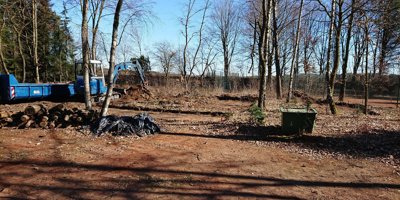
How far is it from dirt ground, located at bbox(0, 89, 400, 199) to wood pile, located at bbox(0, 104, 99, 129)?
→ 330mm

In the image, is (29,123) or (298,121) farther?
(29,123)

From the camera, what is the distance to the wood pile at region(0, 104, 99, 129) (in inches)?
254

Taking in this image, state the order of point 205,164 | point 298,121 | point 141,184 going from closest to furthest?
point 141,184 < point 205,164 < point 298,121

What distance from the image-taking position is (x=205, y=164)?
4.29 m

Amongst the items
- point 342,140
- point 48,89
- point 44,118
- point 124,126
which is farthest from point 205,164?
point 48,89

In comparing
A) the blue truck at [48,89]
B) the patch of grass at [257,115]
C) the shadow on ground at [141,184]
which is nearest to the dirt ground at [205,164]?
the shadow on ground at [141,184]

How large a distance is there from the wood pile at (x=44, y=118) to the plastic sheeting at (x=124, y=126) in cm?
63

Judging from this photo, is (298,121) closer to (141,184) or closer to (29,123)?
(141,184)

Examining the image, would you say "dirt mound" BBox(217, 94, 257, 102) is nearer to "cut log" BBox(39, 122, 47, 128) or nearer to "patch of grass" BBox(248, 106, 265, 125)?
"patch of grass" BBox(248, 106, 265, 125)

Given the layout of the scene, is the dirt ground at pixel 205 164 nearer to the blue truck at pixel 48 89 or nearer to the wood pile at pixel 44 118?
the wood pile at pixel 44 118

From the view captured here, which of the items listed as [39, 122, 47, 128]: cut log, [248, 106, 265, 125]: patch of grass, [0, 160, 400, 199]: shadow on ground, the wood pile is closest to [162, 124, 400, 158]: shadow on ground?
[248, 106, 265, 125]: patch of grass

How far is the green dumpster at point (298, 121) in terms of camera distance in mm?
5836

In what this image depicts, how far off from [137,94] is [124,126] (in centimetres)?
943

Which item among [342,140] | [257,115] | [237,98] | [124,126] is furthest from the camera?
[237,98]
